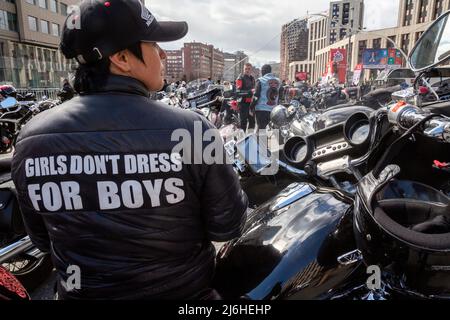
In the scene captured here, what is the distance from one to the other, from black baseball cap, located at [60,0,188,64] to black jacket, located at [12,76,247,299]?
107 mm

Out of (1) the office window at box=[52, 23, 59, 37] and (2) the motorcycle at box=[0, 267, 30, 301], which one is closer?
(2) the motorcycle at box=[0, 267, 30, 301]

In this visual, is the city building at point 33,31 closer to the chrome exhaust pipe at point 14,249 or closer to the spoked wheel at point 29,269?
the spoked wheel at point 29,269

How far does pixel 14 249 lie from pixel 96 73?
5.87 feet

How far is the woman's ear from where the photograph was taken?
1107mm

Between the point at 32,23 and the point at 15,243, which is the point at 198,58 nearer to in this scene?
the point at 32,23

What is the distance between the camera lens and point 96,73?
1125mm

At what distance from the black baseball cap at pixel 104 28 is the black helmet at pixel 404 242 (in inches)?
36.0

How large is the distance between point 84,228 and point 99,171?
0.19 meters

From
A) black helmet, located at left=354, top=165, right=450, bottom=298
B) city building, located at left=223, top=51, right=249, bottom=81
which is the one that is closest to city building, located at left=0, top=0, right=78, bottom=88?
city building, located at left=223, top=51, right=249, bottom=81

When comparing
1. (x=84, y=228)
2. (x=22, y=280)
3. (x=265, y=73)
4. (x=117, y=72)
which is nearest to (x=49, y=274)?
(x=22, y=280)

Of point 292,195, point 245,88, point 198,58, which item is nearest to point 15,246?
point 292,195

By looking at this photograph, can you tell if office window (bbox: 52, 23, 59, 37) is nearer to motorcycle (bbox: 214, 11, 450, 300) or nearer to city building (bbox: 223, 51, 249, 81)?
city building (bbox: 223, 51, 249, 81)
